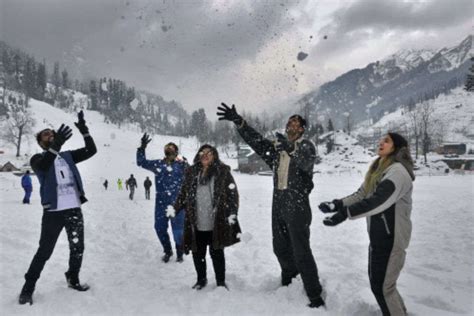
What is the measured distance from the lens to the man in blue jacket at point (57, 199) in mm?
4188

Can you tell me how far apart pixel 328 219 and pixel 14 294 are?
161 inches

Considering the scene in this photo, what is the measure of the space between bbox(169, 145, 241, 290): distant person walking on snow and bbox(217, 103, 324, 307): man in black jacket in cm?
58

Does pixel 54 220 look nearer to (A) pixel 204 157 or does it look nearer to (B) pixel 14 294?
(B) pixel 14 294

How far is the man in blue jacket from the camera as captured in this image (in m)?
4.19

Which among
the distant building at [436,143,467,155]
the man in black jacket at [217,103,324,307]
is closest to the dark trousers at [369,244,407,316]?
the man in black jacket at [217,103,324,307]

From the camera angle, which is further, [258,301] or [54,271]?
[54,271]

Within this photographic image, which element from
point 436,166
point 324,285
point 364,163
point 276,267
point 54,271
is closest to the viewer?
point 324,285

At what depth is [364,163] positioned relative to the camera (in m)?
81.1

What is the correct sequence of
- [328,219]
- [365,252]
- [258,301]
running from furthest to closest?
[365,252] < [258,301] < [328,219]

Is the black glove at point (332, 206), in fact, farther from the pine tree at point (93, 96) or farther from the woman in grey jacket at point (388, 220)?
the pine tree at point (93, 96)

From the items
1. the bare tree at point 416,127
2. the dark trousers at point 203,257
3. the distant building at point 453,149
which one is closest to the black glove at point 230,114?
the dark trousers at point 203,257

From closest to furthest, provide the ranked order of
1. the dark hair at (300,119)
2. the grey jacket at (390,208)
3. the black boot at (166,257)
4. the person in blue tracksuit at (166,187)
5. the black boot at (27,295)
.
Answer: the grey jacket at (390,208)
the black boot at (27,295)
the dark hair at (300,119)
the black boot at (166,257)
the person in blue tracksuit at (166,187)

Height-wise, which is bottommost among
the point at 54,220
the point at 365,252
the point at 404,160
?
the point at 365,252

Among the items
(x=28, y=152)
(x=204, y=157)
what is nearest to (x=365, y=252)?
(x=204, y=157)
